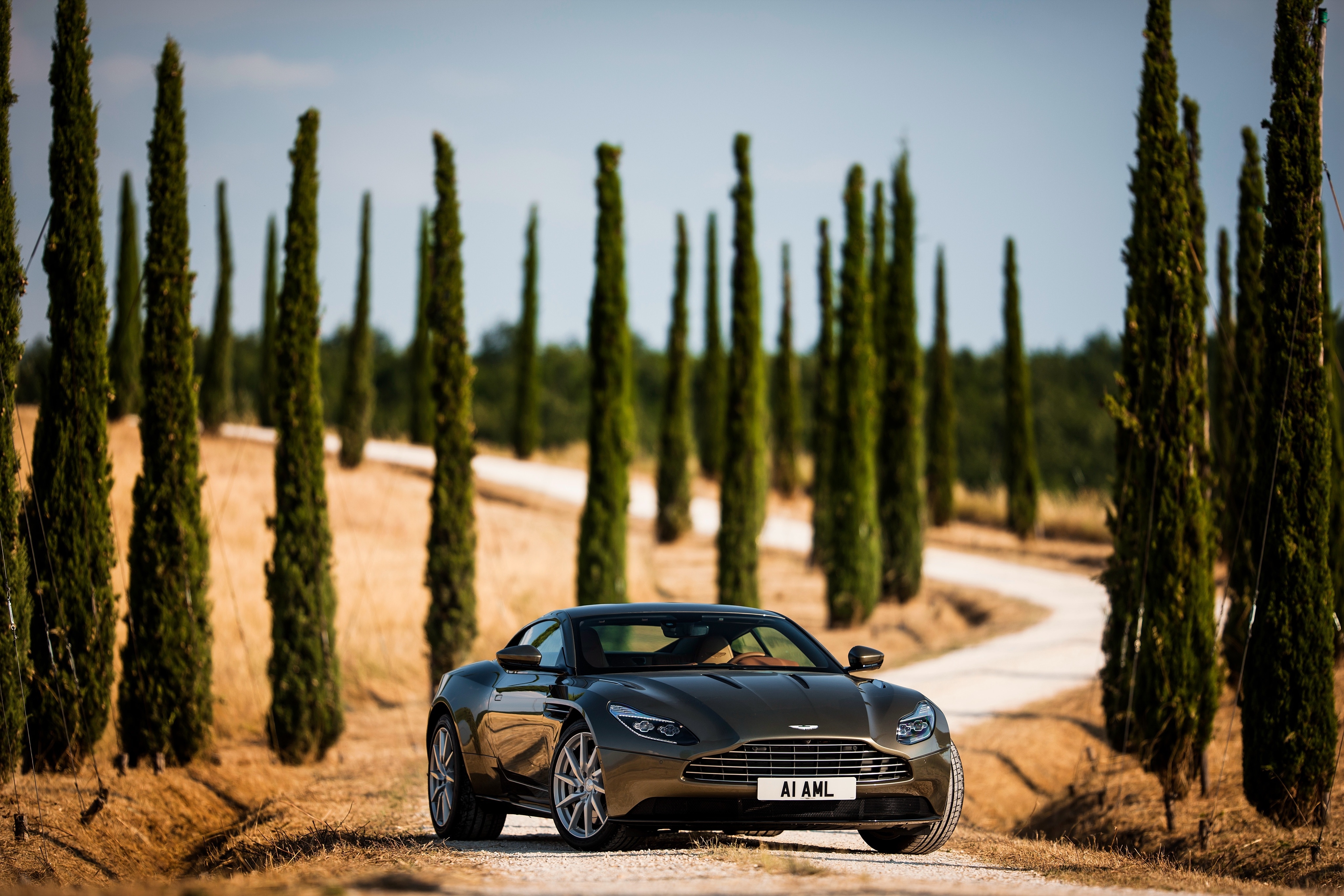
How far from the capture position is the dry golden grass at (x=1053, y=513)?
140 ft

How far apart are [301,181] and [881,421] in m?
17.6

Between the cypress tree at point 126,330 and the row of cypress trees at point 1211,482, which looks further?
the cypress tree at point 126,330

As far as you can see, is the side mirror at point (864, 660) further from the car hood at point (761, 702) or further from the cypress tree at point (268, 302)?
the cypress tree at point (268, 302)

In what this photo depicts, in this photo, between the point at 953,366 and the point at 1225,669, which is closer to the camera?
the point at 1225,669

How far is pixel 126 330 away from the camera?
33.0 m

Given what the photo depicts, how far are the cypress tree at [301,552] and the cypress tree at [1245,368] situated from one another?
11.2 m

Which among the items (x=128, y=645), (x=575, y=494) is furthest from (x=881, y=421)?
(x=128, y=645)

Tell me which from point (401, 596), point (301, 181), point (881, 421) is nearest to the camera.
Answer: point (301, 181)

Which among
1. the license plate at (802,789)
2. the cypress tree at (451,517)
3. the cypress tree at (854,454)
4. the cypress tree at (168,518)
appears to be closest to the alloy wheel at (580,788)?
the license plate at (802,789)

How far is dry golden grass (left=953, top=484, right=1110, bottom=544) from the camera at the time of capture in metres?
42.5

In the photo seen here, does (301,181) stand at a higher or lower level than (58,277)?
higher

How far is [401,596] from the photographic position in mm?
25484

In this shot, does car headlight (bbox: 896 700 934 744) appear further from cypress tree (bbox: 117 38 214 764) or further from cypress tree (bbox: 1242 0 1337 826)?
cypress tree (bbox: 117 38 214 764)

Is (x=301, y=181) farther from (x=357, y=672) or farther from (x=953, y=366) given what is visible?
(x=953, y=366)
